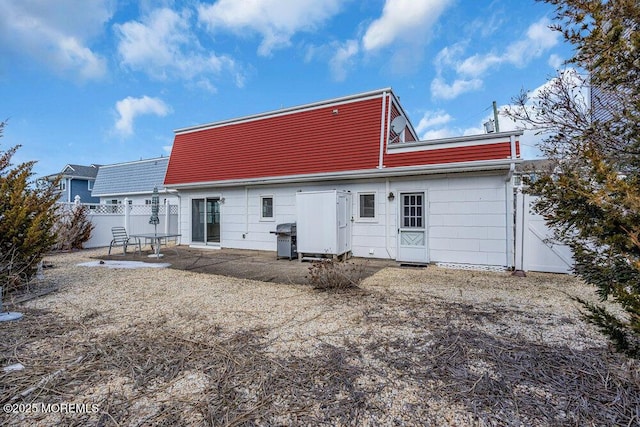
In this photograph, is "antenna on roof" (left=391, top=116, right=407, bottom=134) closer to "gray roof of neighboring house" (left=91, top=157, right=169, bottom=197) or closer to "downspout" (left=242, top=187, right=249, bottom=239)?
"downspout" (left=242, top=187, right=249, bottom=239)

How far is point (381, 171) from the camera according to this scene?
8.34 metres

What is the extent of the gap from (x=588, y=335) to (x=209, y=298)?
17.1 ft

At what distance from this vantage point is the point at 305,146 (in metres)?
9.98

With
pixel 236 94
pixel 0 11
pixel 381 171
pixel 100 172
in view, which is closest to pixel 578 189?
pixel 381 171

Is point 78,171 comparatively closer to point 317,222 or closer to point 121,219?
point 121,219

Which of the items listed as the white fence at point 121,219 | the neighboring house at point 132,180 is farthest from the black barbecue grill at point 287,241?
the neighboring house at point 132,180

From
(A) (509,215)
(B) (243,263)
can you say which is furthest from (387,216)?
(B) (243,263)

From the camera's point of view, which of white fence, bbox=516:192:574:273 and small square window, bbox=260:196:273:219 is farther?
small square window, bbox=260:196:273:219

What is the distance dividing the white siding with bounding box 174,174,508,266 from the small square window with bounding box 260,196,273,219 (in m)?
0.16

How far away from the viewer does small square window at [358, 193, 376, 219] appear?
895 centimetres

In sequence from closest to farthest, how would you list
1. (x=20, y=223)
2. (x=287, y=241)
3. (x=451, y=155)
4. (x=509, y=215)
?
(x=20, y=223) → (x=509, y=215) → (x=451, y=155) → (x=287, y=241)

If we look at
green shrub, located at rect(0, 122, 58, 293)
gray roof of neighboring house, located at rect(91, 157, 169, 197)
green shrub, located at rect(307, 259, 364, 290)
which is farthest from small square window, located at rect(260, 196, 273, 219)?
gray roof of neighboring house, located at rect(91, 157, 169, 197)

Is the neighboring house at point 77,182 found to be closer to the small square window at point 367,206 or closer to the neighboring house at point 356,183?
the neighboring house at point 356,183

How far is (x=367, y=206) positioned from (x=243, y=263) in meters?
4.08
